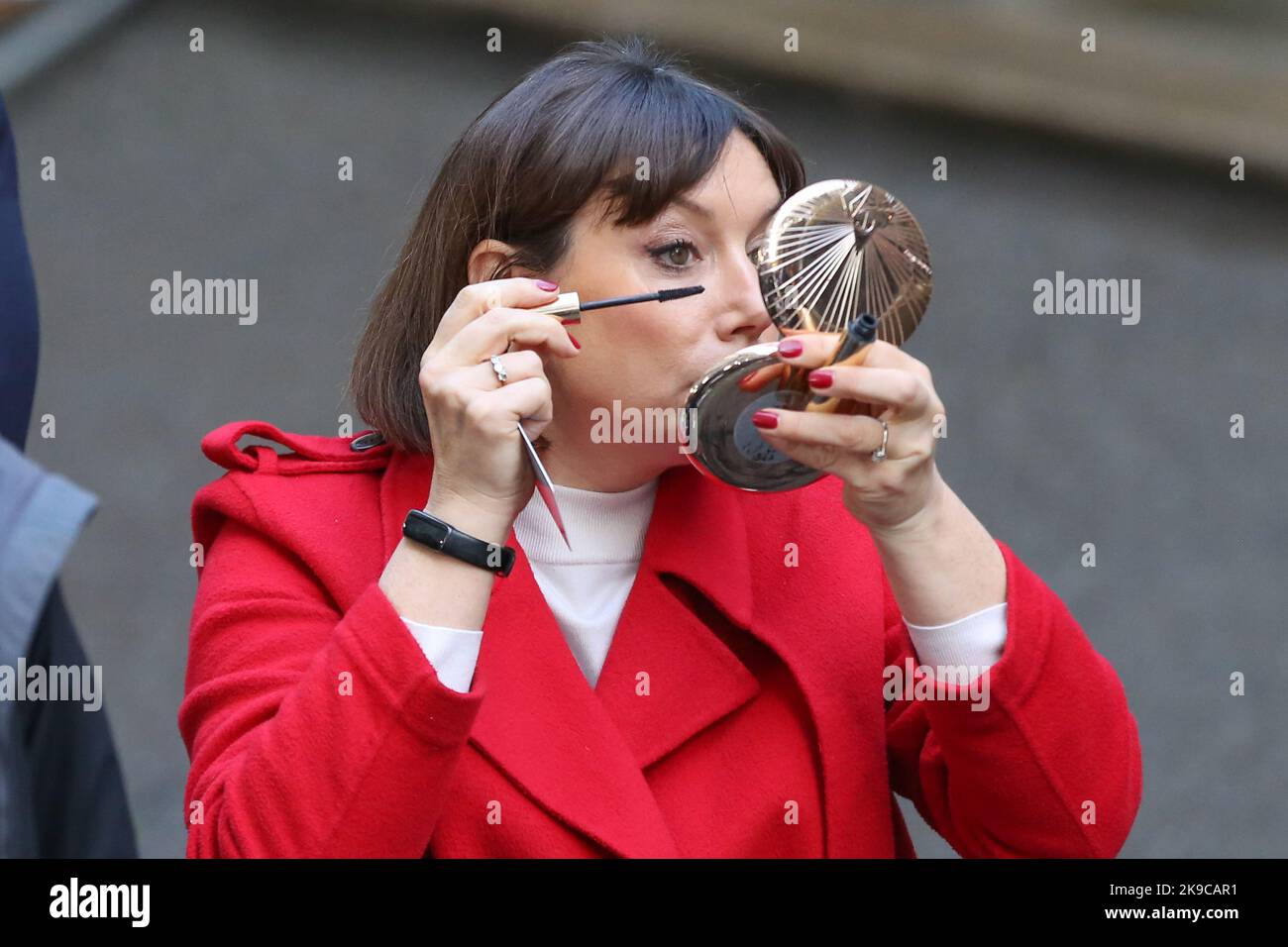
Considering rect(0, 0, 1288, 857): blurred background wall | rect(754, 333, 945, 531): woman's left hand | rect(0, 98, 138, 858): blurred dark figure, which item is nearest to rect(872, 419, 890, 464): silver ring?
rect(754, 333, 945, 531): woman's left hand

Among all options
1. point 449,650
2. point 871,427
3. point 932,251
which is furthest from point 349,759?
point 932,251

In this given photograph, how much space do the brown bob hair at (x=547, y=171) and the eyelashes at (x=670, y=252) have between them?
1.4 inches

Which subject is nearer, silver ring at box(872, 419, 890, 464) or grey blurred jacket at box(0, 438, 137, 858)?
grey blurred jacket at box(0, 438, 137, 858)

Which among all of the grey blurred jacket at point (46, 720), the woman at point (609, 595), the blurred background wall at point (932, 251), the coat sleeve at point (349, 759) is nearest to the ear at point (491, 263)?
the woman at point (609, 595)

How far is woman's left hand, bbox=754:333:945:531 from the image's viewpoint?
155 cm

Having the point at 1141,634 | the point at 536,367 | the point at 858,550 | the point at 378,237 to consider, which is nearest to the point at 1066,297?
the point at 1141,634

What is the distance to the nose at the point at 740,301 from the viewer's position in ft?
5.73

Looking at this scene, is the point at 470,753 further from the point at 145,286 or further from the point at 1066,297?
the point at 1066,297

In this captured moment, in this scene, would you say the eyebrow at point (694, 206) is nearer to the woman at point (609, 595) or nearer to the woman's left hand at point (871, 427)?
the woman at point (609, 595)

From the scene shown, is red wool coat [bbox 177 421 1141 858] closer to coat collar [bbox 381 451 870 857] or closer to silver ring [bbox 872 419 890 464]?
coat collar [bbox 381 451 870 857]

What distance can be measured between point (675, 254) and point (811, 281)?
0.21 metres

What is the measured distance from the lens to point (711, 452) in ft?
5.47

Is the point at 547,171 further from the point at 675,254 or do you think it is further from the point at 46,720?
the point at 46,720
